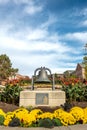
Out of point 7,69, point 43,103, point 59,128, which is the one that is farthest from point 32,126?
point 7,69

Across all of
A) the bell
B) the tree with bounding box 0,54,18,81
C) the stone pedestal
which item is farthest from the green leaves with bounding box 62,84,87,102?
the tree with bounding box 0,54,18,81

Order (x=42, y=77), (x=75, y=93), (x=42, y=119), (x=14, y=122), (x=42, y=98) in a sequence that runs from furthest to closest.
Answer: (x=75, y=93), (x=42, y=77), (x=42, y=98), (x=42, y=119), (x=14, y=122)

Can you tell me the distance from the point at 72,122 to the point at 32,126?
1033 millimetres

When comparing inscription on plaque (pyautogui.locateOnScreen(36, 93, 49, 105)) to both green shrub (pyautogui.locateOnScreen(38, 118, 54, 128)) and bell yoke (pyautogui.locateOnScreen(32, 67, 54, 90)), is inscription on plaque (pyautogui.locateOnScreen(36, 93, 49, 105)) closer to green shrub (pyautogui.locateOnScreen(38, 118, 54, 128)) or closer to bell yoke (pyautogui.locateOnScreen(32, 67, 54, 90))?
bell yoke (pyautogui.locateOnScreen(32, 67, 54, 90))

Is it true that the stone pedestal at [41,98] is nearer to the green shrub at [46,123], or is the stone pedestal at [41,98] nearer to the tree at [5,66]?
the green shrub at [46,123]

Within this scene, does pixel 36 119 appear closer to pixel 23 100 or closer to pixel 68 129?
pixel 68 129

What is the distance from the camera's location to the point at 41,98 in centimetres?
1398

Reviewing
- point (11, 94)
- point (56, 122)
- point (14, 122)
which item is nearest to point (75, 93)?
point (11, 94)

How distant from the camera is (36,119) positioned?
7.55 meters

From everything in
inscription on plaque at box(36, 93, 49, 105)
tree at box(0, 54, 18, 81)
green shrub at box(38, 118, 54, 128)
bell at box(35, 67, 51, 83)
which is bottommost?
green shrub at box(38, 118, 54, 128)

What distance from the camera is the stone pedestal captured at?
45.5 feet

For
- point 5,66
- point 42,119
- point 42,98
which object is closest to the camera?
point 42,119

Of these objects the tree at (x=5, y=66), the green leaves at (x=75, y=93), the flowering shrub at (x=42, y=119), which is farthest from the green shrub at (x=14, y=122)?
the tree at (x=5, y=66)

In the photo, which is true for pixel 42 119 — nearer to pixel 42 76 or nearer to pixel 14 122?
pixel 14 122
